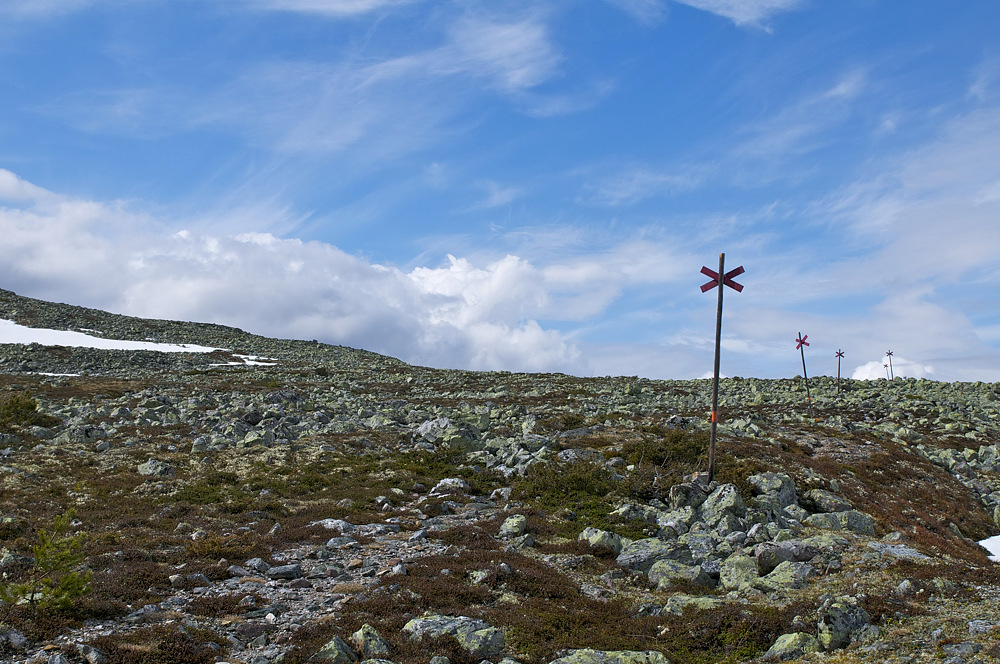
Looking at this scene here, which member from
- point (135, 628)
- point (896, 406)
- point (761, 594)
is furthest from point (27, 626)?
point (896, 406)

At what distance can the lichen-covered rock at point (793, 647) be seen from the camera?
8.96 m

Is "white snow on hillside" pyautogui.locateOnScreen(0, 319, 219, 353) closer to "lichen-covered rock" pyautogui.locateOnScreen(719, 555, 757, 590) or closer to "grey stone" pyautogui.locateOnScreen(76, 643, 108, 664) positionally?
"grey stone" pyautogui.locateOnScreen(76, 643, 108, 664)

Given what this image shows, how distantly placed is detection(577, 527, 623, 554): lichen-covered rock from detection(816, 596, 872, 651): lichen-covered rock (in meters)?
5.43

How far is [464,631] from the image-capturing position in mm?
9414

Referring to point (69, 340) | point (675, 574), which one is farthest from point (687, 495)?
point (69, 340)

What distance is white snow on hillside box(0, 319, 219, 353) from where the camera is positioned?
6956 cm

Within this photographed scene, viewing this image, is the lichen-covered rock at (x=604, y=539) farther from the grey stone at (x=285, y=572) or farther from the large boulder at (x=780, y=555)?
the grey stone at (x=285, y=572)

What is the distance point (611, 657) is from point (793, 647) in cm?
275

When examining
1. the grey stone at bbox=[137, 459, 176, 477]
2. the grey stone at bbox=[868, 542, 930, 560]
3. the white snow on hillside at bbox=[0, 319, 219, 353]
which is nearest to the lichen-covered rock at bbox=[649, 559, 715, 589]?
the grey stone at bbox=[868, 542, 930, 560]

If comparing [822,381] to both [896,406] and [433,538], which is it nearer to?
[896,406]

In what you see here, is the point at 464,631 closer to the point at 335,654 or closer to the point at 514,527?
the point at 335,654

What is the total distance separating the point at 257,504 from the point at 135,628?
28.2 ft

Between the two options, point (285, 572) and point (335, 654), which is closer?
point (335, 654)

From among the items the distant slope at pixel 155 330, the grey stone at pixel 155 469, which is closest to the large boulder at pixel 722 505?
the grey stone at pixel 155 469
